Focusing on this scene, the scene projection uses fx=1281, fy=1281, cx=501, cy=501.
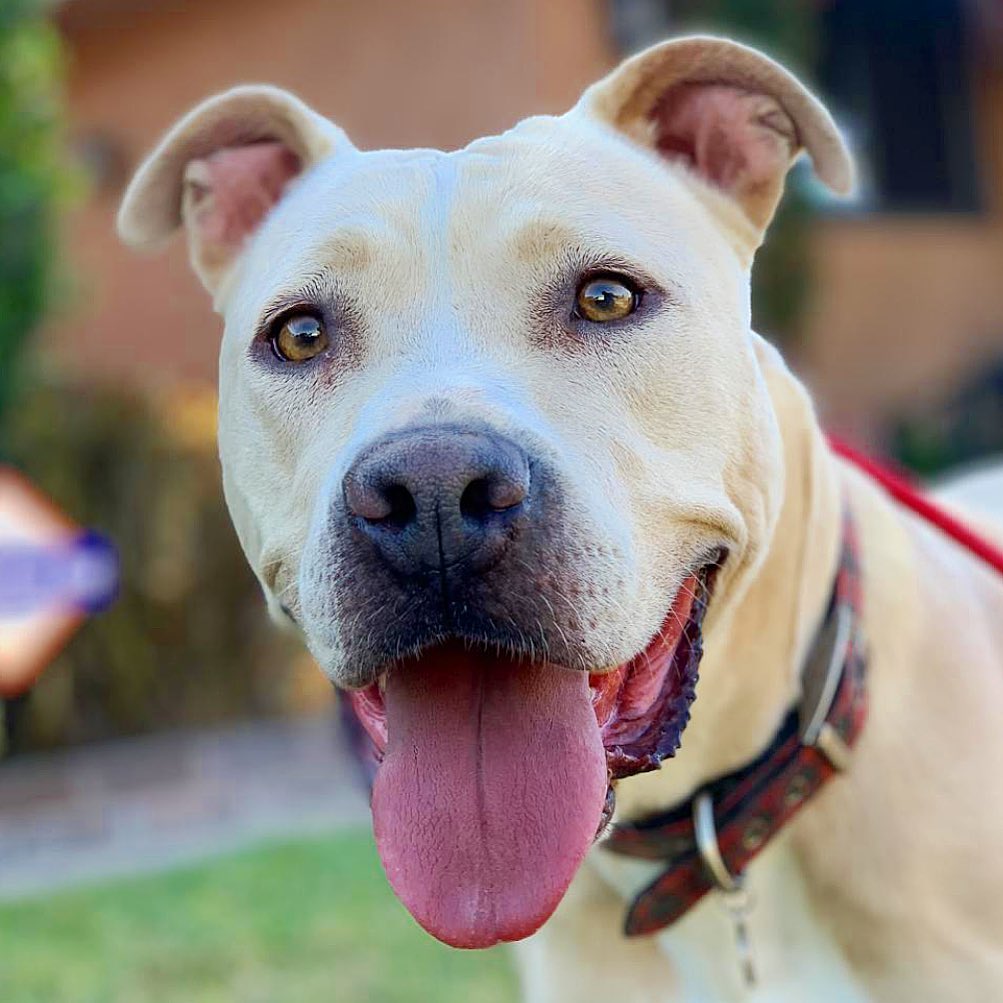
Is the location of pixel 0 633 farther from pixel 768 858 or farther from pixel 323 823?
pixel 768 858

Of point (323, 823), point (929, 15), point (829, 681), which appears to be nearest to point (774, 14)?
point (929, 15)

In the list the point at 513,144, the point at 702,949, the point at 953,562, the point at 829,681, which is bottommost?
the point at 702,949

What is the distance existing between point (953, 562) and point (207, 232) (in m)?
1.66

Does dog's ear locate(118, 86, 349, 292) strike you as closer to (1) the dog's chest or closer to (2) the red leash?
(2) the red leash

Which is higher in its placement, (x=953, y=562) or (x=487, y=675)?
(x=487, y=675)

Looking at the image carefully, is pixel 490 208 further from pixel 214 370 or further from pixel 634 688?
pixel 214 370

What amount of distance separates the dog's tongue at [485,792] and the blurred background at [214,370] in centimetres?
236

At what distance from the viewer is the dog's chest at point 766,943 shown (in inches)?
88.6

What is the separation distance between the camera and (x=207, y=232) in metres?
2.58

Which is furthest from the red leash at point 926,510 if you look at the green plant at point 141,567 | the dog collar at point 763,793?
the green plant at point 141,567

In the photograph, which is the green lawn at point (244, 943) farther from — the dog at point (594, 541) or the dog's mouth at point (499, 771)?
the dog's mouth at point (499, 771)

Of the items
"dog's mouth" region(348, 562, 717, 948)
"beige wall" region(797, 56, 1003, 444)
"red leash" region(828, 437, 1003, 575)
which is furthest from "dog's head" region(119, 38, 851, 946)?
"beige wall" region(797, 56, 1003, 444)

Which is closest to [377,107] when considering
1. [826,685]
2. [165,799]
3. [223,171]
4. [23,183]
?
[23,183]

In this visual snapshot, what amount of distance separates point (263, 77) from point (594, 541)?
325 inches
